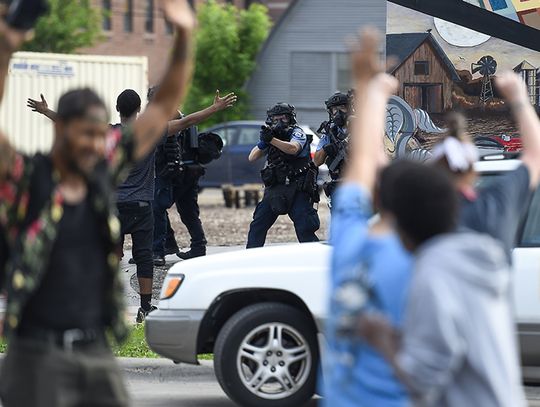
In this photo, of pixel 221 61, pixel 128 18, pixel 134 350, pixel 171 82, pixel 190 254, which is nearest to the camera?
pixel 171 82

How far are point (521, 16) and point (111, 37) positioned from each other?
174 ft

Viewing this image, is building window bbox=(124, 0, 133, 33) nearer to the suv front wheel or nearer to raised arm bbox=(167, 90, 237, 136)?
raised arm bbox=(167, 90, 237, 136)

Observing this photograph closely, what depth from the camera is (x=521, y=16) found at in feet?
42.3

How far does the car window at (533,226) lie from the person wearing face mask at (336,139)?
4.33 metres

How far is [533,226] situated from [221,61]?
41081 millimetres

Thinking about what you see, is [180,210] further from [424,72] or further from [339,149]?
[424,72]

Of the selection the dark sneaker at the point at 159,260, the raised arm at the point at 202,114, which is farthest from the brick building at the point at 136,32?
the raised arm at the point at 202,114

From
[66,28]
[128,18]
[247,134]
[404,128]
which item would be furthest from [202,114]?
[128,18]

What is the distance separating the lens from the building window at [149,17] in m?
66.0

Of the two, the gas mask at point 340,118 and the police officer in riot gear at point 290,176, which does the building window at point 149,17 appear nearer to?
the police officer in riot gear at point 290,176

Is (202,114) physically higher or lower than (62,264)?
higher

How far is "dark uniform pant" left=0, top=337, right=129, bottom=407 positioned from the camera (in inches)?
177

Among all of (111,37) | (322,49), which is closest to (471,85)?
(322,49)

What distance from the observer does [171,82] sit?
5.10 m
